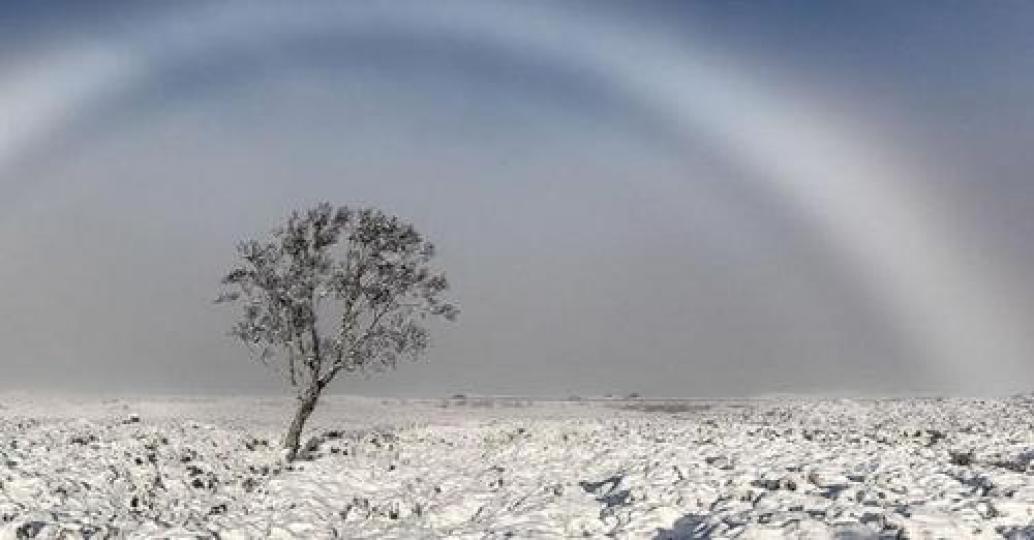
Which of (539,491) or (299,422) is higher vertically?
(299,422)

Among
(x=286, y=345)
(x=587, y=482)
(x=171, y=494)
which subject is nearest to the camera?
(x=587, y=482)

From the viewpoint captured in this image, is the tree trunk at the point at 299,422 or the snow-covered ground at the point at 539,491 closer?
the snow-covered ground at the point at 539,491

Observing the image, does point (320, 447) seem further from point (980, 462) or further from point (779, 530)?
point (779, 530)

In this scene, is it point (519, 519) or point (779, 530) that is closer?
point (779, 530)

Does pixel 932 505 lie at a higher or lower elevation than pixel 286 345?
lower

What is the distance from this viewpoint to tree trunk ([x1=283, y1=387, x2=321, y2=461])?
4122 cm

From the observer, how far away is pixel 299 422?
139 feet

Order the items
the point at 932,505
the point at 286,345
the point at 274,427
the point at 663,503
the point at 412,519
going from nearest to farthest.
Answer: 1. the point at 932,505
2. the point at 663,503
3. the point at 412,519
4. the point at 286,345
5. the point at 274,427

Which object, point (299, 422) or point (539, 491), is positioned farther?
point (299, 422)

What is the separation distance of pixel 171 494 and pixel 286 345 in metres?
A: 19.0

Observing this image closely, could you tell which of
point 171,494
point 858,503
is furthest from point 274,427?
point 858,503

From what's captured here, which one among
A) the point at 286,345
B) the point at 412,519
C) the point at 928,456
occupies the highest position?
the point at 286,345

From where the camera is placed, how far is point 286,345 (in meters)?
43.8

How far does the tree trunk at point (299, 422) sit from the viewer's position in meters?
41.2
